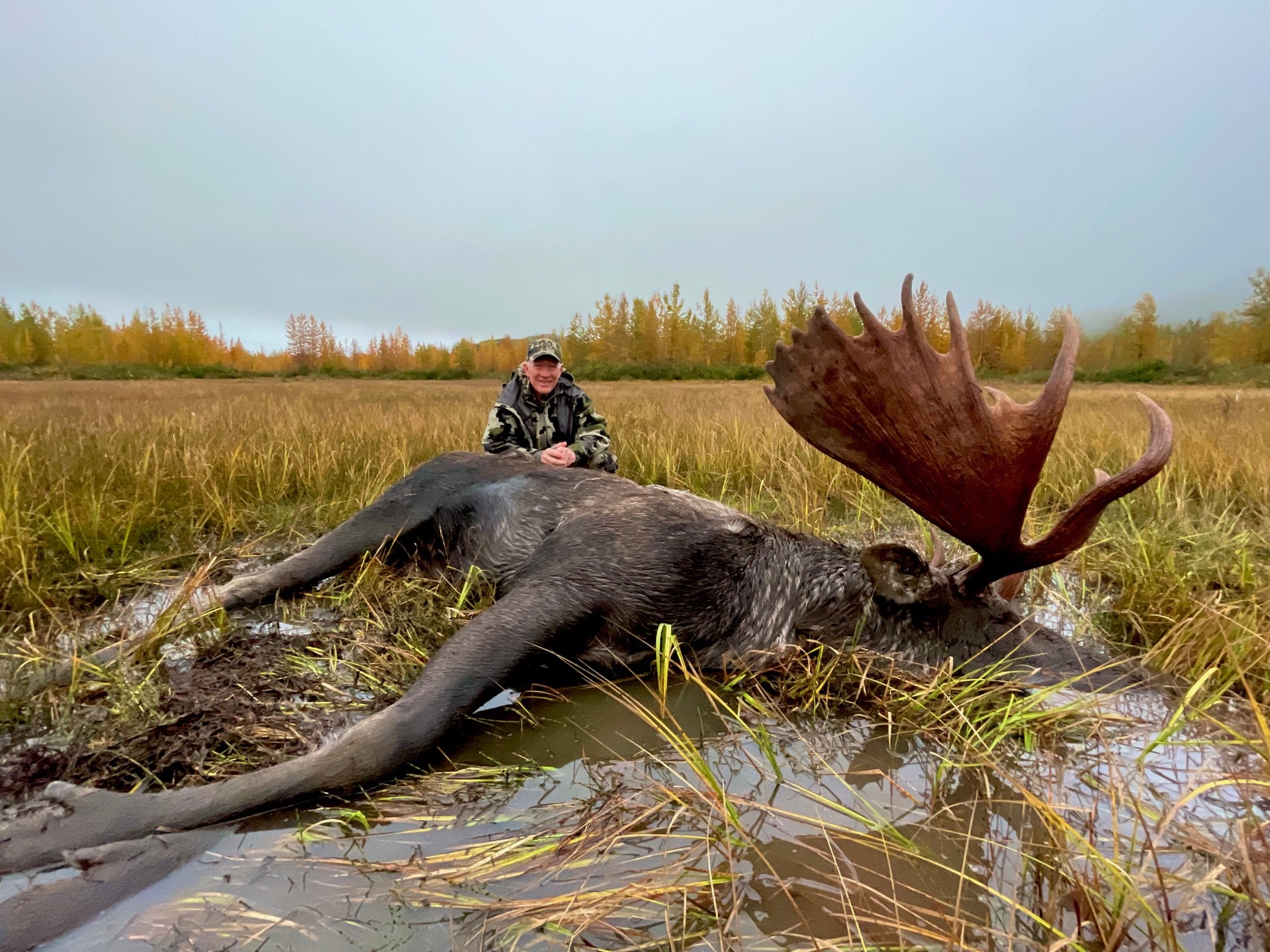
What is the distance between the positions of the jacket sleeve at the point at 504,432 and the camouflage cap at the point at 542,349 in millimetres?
484

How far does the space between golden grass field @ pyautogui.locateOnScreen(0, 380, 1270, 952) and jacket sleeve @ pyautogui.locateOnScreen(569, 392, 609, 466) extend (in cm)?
159

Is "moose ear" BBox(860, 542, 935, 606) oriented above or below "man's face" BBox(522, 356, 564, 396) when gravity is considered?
below

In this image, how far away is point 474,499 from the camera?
12.8 ft

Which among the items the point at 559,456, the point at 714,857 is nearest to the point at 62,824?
the point at 714,857

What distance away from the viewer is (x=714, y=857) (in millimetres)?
1779

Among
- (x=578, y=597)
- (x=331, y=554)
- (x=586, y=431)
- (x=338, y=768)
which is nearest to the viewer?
(x=338, y=768)

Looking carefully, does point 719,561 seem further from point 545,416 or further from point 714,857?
point 545,416

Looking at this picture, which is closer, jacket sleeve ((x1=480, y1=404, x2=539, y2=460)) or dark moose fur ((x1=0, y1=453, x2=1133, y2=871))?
dark moose fur ((x1=0, y1=453, x2=1133, y2=871))

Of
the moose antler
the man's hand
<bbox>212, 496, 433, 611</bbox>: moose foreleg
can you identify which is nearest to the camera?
the moose antler

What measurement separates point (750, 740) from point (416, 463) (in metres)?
4.74

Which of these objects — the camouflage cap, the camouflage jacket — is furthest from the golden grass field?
the camouflage cap

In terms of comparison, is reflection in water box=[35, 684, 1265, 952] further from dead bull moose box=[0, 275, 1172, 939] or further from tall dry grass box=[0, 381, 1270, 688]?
tall dry grass box=[0, 381, 1270, 688]

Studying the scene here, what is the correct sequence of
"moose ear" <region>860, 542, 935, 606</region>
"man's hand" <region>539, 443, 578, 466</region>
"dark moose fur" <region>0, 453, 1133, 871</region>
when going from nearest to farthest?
1. "dark moose fur" <region>0, 453, 1133, 871</region>
2. "moose ear" <region>860, 542, 935, 606</region>
3. "man's hand" <region>539, 443, 578, 466</region>

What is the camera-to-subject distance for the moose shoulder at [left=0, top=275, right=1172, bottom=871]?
2078 mm
